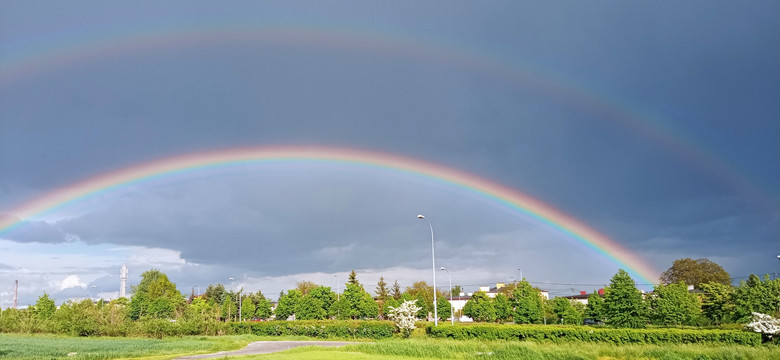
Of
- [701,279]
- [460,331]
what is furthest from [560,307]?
[460,331]

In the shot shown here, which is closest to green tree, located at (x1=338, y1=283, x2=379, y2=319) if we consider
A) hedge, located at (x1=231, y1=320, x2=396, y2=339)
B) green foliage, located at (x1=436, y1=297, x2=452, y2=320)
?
green foliage, located at (x1=436, y1=297, x2=452, y2=320)

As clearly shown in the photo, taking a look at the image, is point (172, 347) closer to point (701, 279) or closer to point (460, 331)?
point (460, 331)

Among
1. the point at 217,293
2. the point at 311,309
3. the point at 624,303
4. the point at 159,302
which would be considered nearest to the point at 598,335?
the point at 624,303

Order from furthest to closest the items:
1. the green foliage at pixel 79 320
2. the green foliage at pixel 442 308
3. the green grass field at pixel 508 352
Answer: the green foliage at pixel 442 308 → the green foliage at pixel 79 320 → the green grass field at pixel 508 352

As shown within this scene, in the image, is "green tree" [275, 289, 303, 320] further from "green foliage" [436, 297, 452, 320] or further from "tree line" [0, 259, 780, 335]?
"green foliage" [436, 297, 452, 320]

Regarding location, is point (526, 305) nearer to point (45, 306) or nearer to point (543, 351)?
point (543, 351)

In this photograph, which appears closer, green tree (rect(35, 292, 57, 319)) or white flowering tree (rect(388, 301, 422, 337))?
white flowering tree (rect(388, 301, 422, 337))

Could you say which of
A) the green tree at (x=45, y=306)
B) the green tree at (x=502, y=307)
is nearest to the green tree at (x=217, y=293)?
the green tree at (x=45, y=306)

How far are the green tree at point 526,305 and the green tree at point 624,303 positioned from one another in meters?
14.9

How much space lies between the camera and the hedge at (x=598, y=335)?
2903cm

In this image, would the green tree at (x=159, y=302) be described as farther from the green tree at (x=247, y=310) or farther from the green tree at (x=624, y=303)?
the green tree at (x=624, y=303)

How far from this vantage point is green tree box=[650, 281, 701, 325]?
60.5 meters

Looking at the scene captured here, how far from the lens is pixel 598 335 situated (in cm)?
3297

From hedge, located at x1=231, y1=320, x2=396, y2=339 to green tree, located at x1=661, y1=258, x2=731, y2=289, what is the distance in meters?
81.0
